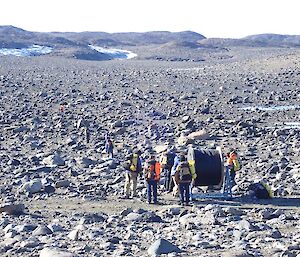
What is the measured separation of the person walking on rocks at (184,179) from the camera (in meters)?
14.6

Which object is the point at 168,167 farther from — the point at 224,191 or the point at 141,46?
the point at 141,46

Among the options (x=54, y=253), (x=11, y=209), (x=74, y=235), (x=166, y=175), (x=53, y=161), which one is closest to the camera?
(x=54, y=253)

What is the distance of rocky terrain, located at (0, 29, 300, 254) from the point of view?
1132 centimetres

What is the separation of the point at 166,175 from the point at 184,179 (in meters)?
1.68

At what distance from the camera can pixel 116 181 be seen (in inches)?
673

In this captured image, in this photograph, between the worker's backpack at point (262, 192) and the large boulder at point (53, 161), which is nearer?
the worker's backpack at point (262, 192)

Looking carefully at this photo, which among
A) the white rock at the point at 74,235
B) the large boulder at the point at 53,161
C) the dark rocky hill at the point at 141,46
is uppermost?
the white rock at the point at 74,235

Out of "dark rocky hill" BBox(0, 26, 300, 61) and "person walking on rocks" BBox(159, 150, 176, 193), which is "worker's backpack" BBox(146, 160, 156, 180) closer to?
"person walking on rocks" BBox(159, 150, 176, 193)

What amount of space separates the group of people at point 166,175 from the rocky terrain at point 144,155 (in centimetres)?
28

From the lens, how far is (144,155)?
68.5ft

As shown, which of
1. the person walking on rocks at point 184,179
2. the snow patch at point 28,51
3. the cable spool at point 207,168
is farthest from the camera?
the snow patch at point 28,51

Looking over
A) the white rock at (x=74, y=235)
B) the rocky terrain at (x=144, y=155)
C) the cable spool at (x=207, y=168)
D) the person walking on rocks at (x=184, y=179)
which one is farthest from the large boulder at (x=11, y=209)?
the cable spool at (x=207, y=168)

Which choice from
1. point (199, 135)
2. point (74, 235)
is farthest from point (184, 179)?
point (199, 135)

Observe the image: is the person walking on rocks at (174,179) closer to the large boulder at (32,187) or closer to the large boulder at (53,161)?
the large boulder at (32,187)
